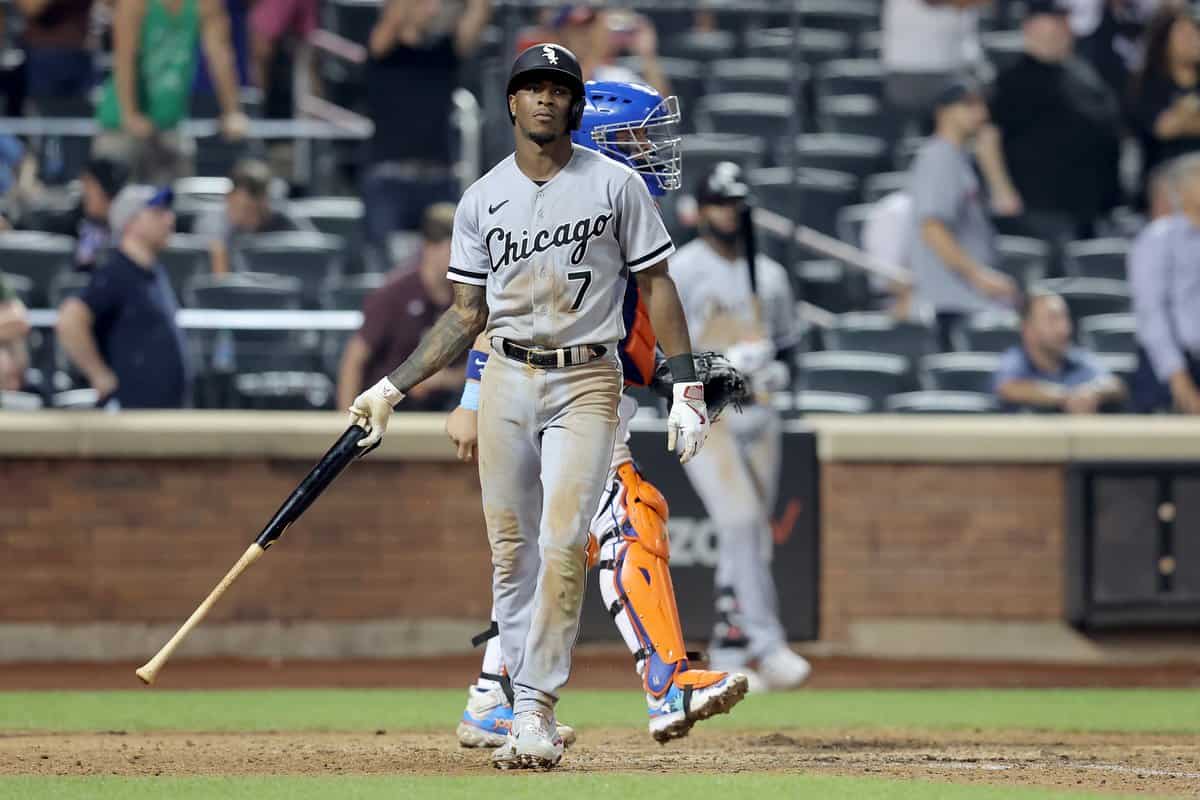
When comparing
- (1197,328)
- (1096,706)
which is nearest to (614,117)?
(1096,706)

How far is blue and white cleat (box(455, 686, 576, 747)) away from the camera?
640cm

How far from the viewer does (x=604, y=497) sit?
6203 mm

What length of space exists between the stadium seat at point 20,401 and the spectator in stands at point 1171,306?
5.82 meters

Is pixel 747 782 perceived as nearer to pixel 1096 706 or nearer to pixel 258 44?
pixel 1096 706

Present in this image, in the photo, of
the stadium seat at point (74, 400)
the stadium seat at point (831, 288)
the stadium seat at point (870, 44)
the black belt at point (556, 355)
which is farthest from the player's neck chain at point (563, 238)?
the stadium seat at point (870, 44)

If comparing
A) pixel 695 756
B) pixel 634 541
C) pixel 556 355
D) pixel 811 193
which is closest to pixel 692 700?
pixel 634 541

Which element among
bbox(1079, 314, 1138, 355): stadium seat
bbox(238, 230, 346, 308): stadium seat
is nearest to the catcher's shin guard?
bbox(238, 230, 346, 308): stadium seat

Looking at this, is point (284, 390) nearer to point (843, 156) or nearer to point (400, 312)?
point (400, 312)

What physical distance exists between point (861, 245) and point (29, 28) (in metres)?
5.34

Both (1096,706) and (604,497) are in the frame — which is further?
(1096,706)

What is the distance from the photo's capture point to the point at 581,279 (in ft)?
18.2

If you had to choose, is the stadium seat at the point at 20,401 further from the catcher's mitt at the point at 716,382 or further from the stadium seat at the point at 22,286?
the catcher's mitt at the point at 716,382

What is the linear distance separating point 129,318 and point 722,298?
289cm

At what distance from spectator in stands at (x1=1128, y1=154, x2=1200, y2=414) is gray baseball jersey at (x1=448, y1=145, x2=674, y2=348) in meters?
6.08
